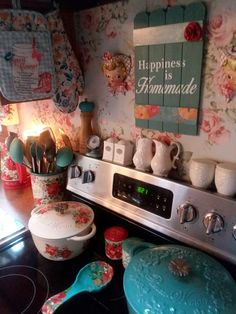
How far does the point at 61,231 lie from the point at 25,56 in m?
0.50

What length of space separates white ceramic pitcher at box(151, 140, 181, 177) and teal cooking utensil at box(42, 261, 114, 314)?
0.30 metres

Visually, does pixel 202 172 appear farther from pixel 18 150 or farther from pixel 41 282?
pixel 18 150

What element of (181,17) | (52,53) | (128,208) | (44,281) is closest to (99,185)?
(128,208)

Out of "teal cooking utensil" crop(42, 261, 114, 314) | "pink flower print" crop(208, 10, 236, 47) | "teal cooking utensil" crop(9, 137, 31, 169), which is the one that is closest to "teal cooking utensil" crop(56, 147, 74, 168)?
"teal cooking utensil" crop(9, 137, 31, 169)

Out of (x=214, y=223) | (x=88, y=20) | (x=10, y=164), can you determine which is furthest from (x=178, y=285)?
(x=10, y=164)

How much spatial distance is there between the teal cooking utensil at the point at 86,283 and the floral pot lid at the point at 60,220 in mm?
103

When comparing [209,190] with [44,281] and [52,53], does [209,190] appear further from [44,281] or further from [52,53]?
[52,53]

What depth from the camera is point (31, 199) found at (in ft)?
3.79

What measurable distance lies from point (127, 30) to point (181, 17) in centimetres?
18

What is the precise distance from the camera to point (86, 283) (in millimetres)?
691

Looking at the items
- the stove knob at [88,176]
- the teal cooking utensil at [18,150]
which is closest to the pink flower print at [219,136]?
the stove knob at [88,176]

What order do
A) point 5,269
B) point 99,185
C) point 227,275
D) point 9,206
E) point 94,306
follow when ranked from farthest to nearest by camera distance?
point 9,206
point 99,185
point 5,269
point 94,306
point 227,275

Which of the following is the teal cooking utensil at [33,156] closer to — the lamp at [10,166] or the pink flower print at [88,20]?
the lamp at [10,166]

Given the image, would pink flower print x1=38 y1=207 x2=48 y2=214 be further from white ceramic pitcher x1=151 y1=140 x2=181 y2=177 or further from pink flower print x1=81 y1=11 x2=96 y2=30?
pink flower print x1=81 y1=11 x2=96 y2=30
